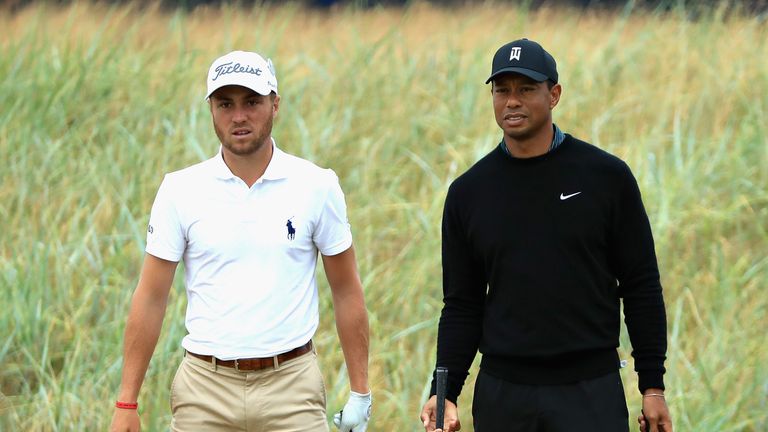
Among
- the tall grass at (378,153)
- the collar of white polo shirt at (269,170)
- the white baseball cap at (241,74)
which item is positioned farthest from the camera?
the tall grass at (378,153)

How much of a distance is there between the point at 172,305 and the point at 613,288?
11.7 ft

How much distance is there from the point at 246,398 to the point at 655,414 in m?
1.50

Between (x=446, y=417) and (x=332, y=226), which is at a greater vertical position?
(x=332, y=226)

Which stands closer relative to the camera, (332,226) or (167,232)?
(167,232)

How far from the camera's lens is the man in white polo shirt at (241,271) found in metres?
4.43

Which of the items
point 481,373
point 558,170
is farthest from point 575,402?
point 558,170

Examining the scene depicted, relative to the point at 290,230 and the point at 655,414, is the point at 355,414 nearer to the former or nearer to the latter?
the point at 290,230

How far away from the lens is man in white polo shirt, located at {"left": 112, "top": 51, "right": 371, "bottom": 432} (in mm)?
4434

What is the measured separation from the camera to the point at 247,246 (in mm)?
4430

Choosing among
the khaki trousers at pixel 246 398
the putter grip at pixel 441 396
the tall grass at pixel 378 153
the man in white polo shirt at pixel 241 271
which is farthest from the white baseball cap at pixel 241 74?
the tall grass at pixel 378 153

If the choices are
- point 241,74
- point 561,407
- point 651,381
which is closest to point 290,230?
point 241,74

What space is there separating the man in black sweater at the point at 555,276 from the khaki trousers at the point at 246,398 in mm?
533

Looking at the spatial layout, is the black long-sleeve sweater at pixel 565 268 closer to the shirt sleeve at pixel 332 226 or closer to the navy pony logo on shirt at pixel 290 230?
the shirt sleeve at pixel 332 226

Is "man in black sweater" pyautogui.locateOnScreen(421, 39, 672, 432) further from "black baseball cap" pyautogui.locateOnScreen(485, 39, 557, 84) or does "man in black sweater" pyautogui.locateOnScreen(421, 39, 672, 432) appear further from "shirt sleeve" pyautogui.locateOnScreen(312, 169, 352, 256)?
"shirt sleeve" pyautogui.locateOnScreen(312, 169, 352, 256)
